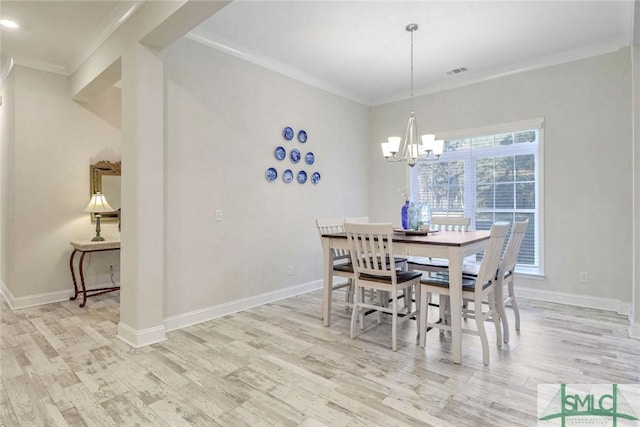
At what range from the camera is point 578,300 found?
3926 millimetres

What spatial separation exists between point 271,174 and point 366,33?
1.87 meters

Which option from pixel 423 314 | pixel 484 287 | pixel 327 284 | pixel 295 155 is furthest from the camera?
pixel 295 155

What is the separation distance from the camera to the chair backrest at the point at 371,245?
272cm

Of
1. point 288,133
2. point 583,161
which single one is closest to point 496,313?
point 583,161

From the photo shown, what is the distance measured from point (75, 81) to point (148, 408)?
396 centimetres

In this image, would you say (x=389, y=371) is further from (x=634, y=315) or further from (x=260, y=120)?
(x=260, y=120)

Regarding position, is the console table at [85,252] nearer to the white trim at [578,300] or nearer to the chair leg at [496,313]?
the chair leg at [496,313]

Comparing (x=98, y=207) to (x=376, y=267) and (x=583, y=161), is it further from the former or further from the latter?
(x=583, y=161)

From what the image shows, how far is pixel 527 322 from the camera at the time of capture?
3.35 meters

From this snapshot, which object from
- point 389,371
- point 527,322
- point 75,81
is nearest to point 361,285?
point 389,371

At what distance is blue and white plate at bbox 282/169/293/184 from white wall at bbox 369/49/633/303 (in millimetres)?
2737

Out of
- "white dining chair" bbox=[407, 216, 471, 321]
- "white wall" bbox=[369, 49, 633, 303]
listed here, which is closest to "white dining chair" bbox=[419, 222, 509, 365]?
"white dining chair" bbox=[407, 216, 471, 321]

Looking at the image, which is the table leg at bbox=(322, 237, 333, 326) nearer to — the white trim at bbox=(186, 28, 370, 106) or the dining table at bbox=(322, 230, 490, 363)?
the dining table at bbox=(322, 230, 490, 363)

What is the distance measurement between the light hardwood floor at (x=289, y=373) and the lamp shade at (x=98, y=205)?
1.43m
